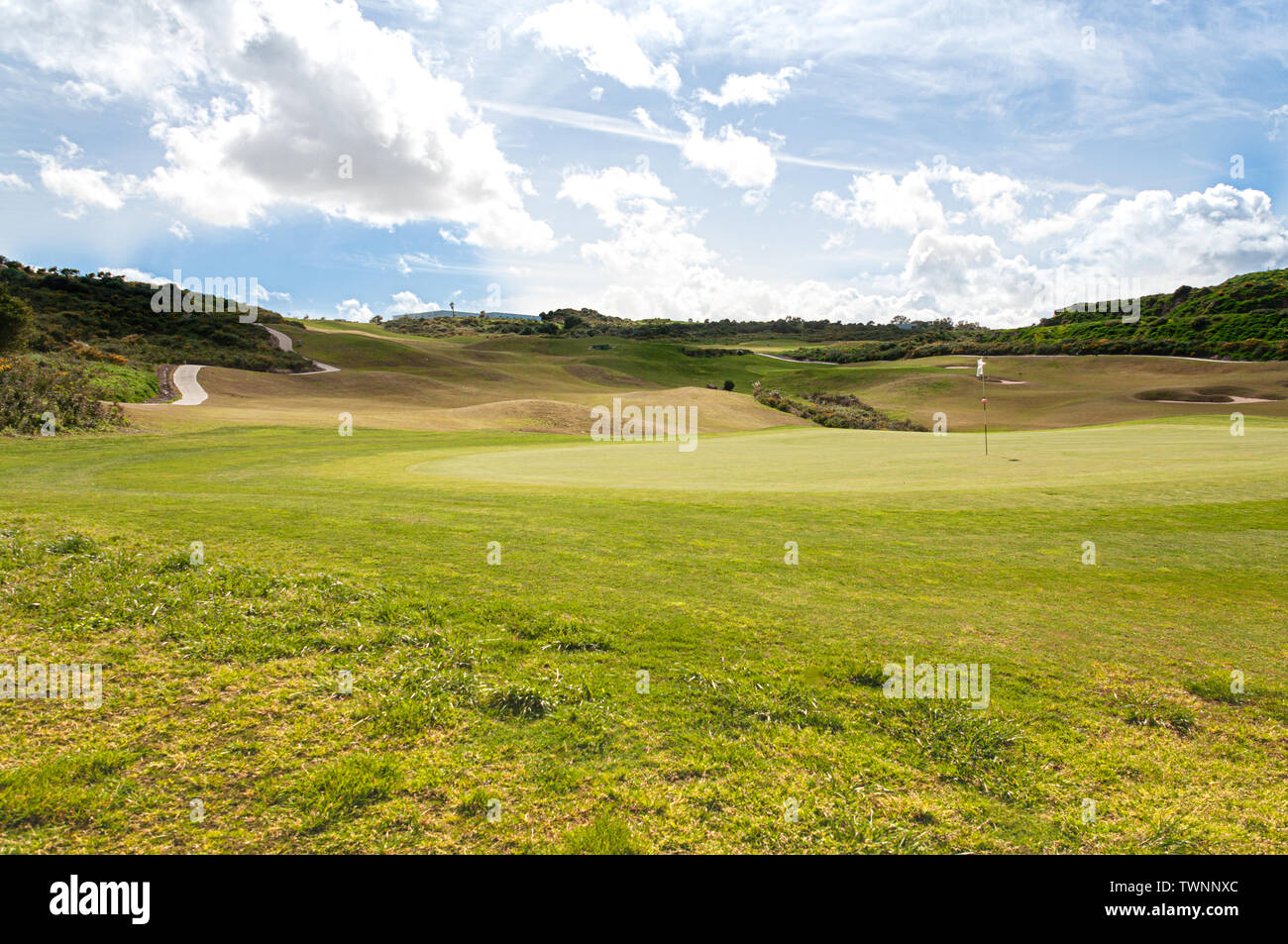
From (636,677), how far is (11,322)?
66104 millimetres

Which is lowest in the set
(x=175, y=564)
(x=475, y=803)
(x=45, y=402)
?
(x=475, y=803)

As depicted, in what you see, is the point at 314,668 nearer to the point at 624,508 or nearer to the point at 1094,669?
the point at 1094,669

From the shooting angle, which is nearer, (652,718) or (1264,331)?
(652,718)

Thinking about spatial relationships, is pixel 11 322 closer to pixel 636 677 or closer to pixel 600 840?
pixel 636 677

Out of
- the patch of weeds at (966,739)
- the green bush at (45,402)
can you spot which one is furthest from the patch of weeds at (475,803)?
the green bush at (45,402)

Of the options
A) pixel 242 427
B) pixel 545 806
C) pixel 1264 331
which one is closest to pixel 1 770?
pixel 545 806

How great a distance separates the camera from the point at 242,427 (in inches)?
1448

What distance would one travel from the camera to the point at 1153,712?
6.22 meters

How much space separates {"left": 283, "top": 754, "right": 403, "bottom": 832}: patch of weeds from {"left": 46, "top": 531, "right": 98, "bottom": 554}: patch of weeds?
→ 24.2 ft

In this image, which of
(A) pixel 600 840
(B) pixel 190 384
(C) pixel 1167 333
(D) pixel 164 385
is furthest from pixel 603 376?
(A) pixel 600 840

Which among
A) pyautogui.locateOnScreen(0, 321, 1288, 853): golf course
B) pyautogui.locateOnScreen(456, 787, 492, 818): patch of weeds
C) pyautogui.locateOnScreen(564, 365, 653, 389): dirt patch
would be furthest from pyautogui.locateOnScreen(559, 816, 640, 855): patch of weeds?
pyautogui.locateOnScreen(564, 365, 653, 389): dirt patch

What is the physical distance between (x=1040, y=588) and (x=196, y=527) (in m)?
13.9

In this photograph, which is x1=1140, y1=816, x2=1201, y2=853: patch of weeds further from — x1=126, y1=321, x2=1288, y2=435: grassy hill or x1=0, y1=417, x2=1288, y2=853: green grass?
x1=126, y1=321, x2=1288, y2=435: grassy hill
